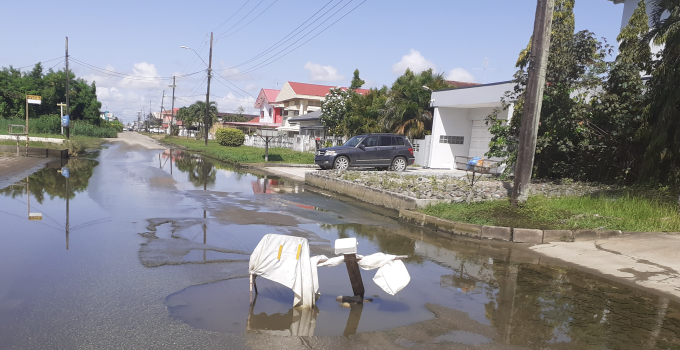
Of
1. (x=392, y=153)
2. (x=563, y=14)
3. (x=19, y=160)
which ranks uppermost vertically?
(x=563, y=14)

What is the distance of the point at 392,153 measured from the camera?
70.3 feet

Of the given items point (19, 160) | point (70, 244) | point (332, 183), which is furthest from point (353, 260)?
point (19, 160)

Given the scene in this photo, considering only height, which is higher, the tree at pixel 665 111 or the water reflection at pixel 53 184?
the tree at pixel 665 111

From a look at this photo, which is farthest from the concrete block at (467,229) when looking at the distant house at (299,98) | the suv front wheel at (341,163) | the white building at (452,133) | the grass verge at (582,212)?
the distant house at (299,98)

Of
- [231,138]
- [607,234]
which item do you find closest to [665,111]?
[607,234]

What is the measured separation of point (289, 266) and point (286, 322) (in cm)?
56

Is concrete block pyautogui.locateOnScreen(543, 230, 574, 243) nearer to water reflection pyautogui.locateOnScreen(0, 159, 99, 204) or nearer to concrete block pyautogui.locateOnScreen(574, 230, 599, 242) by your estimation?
concrete block pyautogui.locateOnScreen(574, 230, 599, 242)

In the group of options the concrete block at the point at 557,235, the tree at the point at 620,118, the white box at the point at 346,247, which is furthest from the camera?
the tree at the point at 620,118

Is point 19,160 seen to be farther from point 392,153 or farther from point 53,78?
point 53,78

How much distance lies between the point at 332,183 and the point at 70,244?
984 centimetres

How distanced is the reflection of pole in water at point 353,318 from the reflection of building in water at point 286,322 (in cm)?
33

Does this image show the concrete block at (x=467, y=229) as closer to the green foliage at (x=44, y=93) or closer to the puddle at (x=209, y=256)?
the puddle at (x=209, y=256)

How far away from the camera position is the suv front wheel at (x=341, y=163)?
20750mm

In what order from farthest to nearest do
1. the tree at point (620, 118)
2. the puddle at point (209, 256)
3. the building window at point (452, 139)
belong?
1. the building window at point (452, 139)
2. the tree at point (620, 118)
3. the puddle at point (209, 256)
